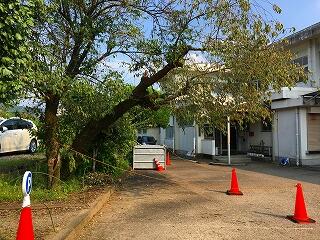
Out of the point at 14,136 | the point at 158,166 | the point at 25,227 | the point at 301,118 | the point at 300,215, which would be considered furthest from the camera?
the point at 301,118

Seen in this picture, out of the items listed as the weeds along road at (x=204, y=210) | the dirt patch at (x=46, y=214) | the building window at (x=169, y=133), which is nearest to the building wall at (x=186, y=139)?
the building window at (x=169, y=133)

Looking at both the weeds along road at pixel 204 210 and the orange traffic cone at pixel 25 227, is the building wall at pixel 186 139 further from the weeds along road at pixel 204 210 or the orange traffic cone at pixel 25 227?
the orange traffic cone at pixel 25 227

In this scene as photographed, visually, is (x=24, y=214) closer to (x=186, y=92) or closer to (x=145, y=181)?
(x=186, y=92)

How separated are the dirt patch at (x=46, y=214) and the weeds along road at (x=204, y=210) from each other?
533 mm

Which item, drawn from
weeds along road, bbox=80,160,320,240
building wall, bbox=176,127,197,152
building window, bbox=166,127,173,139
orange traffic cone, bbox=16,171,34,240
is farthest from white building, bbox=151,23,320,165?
orange traffic cone, bbox=16,171,34,240

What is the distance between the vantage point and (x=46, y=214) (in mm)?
9516

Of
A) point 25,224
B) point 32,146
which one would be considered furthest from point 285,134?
point 25,224

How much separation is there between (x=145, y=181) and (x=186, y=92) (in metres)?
4.62

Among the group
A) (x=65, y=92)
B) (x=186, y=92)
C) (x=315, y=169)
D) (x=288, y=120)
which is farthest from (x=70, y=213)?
(x=288, y=120)

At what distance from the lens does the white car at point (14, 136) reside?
807 inches

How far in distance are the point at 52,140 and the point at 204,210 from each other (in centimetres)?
499

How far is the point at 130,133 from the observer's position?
1842 centimetres

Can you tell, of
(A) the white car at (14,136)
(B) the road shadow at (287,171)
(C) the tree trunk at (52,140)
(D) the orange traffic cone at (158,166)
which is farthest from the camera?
(D) the orange traffic cone at (158,166)

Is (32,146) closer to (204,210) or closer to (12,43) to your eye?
(204,210)
